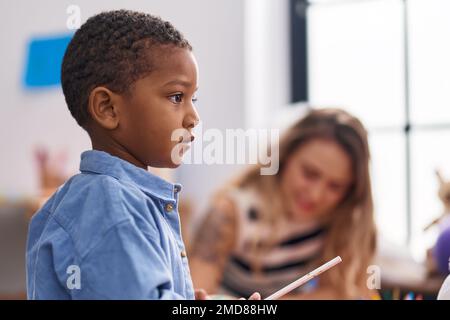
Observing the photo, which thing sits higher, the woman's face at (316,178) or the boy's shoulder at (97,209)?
the boy's shoulder at (97,209)

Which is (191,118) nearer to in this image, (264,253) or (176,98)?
(176,98)

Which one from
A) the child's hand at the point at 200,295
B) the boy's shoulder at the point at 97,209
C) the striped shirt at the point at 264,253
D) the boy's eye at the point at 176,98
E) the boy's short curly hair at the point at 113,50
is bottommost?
the striped shirt at the point at 264,253

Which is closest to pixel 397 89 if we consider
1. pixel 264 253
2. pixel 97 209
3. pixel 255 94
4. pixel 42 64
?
pixel 255 94

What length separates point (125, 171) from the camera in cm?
61

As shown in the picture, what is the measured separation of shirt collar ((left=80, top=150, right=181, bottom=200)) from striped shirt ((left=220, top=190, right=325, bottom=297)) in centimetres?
133

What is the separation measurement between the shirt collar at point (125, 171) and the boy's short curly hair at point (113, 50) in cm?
5

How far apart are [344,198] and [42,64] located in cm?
103

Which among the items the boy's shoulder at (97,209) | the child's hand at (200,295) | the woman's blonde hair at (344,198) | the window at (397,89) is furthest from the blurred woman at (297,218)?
the boy's shoulder at (97,209)

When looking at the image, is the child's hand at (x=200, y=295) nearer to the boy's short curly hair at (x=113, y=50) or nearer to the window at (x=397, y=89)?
the boy's short curly hair at (x=113, y=50)

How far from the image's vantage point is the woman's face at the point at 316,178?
1853 millimetres

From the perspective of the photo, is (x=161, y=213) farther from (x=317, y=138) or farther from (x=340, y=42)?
(x=340, y=42)

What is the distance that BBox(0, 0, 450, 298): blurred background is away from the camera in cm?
220

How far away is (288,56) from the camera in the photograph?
2465mm

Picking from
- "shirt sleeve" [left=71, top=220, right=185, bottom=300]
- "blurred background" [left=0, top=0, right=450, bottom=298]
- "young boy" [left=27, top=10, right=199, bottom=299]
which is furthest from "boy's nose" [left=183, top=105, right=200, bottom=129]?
"blurred background" [left=0, top=0, right=450, bottom=298]
